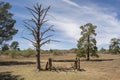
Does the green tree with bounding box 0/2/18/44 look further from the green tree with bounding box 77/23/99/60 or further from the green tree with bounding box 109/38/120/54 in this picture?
the green tree with bounding box 109/38/120/54

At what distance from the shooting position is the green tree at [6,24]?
5812cm

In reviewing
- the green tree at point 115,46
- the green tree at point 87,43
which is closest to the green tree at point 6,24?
the green tree at point 87,43

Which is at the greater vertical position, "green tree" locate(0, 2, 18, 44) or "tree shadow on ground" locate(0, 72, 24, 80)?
"green tree" locate(0, 2, 18, 44)

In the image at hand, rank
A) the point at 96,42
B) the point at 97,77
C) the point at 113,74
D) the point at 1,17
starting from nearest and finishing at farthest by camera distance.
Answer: the point at 97,77 < the point at 113,74 < the point at 1,17 < the point at 96,42

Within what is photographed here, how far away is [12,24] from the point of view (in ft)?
193

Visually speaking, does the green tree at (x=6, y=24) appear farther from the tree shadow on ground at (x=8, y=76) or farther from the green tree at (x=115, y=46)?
the green tree at (x=115, y=46)

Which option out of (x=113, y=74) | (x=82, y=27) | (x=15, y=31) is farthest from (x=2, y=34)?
(x=113, y=74)

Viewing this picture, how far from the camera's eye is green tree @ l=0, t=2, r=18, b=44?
5812 centimetres

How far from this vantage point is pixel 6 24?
192ft

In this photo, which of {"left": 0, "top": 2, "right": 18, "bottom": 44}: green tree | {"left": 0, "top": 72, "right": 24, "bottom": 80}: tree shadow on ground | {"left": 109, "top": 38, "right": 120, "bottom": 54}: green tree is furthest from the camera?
{"left": 109, "top": 38, "right": 120, "bottom": 54}: green tree

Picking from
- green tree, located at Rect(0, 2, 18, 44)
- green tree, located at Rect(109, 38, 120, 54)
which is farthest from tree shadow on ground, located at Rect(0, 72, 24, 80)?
green tree, located at Rect(109, 38, 120, 54)

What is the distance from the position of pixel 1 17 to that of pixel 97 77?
3418 cm

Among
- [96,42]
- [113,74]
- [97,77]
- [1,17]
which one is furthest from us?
[96,42]

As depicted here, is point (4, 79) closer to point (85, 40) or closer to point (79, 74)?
point (79, 74)
